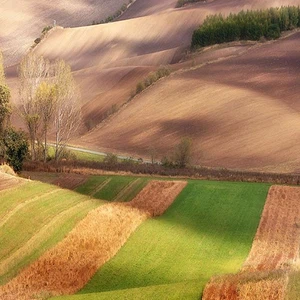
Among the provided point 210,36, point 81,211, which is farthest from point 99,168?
point 210,36

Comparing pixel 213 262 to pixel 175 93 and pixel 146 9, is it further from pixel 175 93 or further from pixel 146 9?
pixel 146 9

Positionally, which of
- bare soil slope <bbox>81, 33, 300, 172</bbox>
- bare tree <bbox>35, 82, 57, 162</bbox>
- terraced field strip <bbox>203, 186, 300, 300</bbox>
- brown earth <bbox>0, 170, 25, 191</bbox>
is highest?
bare tree <bbox>35, 82, 57, 162</bbox>

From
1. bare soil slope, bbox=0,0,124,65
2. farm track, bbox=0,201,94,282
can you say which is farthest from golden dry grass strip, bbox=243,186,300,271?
bare soil slope, bbox=0,0,124,65

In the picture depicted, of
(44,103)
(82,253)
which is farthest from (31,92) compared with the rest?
(82,253)

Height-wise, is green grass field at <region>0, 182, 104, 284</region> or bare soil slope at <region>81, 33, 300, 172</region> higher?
green grass field at <region>0, 182, 104, 284</region>

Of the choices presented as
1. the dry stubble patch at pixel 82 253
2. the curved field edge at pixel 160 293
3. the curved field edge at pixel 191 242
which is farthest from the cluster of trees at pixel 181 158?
the curved field edge at pixel 160 293

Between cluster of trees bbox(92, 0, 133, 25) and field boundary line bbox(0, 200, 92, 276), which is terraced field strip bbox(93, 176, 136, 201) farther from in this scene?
cluster of trees bbox(92, 0, 133, 25)

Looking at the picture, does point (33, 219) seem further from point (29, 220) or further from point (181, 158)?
point (181, 158)
